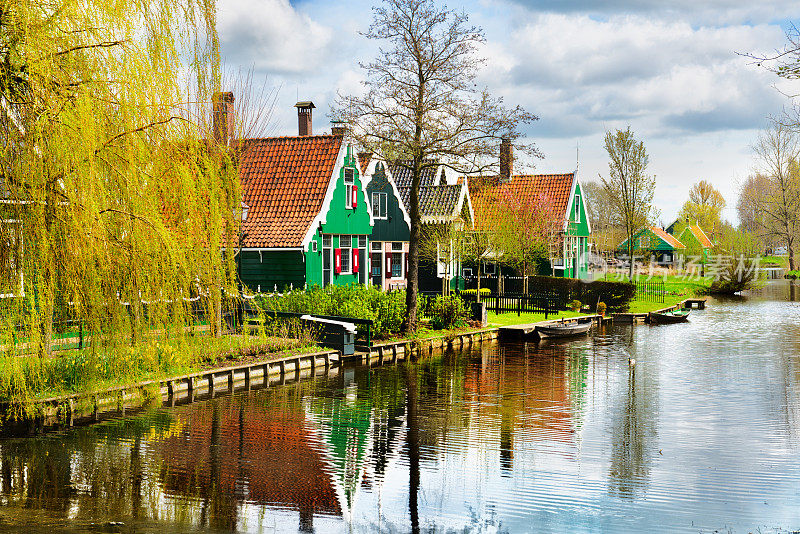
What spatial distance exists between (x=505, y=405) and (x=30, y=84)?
11494 millimetres

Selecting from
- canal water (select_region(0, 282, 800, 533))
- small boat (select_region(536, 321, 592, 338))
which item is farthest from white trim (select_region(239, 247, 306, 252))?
small boat (select_region(536, 321, 592, 338))

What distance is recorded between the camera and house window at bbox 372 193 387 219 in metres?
35.6

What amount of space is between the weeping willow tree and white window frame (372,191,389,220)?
23948 millimetres

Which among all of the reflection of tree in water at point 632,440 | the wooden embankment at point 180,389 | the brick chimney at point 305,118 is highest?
the brick chimney at point 305,118

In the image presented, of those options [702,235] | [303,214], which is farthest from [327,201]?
[702,235]

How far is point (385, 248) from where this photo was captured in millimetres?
36188

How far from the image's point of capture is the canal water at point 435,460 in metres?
9.47

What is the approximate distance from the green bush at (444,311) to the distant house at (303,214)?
15.3ft

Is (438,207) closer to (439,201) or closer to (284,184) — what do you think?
(439,201)

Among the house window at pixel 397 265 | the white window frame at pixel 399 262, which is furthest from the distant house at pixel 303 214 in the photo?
the house window at pixel 397 265

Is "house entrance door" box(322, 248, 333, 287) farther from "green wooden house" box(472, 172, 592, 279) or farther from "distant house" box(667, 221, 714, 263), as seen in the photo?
"distant house" box(667, 221, 714, 263)

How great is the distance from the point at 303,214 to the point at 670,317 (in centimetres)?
1917

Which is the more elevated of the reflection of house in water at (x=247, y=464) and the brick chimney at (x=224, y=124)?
the brick chimney at (x=224, y=124)

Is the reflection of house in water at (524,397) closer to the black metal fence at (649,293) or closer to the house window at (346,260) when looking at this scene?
the house window at (346,260)
